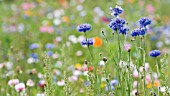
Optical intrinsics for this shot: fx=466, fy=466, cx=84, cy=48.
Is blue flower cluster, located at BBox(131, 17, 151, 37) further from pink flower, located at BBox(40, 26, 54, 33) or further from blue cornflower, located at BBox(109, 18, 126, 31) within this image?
pink flower, located at BBox(40, 26, 54, 33)

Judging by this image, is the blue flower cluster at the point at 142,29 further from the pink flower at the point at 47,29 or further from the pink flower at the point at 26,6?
the pink flower at the point at 26,6

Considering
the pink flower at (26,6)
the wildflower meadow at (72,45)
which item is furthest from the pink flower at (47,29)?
the pink flower at (26,6)

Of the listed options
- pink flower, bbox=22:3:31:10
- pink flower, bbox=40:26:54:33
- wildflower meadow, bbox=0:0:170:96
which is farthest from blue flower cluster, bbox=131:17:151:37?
pink flower, bbox=22:3:31:10

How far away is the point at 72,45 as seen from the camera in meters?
4.93

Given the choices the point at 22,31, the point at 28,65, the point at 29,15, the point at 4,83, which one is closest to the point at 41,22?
the point at 29,15

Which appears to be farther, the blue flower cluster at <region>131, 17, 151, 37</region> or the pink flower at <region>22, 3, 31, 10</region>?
the pink flower at <region>22, 3, 31, 10</region>

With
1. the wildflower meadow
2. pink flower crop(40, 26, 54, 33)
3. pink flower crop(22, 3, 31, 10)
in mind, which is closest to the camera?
the wildflower meadow

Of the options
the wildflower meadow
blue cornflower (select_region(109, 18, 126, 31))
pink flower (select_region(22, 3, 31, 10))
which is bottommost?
blue cornflower (select_region(109, 18, 126, 31))

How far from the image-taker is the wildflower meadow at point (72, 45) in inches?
120

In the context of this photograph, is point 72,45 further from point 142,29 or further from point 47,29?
point 142,29

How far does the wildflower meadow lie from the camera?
3053mm

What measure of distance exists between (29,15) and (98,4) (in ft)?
4.96

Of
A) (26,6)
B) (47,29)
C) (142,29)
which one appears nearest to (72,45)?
(47,29)

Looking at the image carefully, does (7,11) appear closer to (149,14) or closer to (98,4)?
(98,4)
